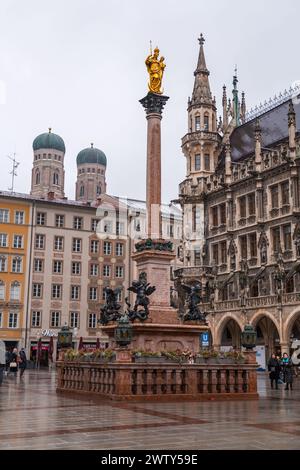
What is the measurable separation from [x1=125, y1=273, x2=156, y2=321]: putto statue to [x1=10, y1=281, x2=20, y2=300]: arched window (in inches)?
1521

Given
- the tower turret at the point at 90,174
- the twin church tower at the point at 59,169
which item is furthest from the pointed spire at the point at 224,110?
the tower turret at the point at 90,174

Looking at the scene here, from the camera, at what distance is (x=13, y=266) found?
59688mm

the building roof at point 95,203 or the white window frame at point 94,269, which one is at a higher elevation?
the building roof at point 95,203

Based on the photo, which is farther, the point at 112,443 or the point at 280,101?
the point at 280,101

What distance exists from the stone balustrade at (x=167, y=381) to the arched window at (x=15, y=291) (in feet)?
127

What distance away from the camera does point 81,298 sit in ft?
204

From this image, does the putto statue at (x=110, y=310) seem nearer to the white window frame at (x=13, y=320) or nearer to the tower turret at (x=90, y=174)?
the white window frame at (x=13, y=320)

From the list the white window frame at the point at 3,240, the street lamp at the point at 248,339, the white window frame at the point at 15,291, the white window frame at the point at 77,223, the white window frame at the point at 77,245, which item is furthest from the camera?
the white window frame at the point at 77,223

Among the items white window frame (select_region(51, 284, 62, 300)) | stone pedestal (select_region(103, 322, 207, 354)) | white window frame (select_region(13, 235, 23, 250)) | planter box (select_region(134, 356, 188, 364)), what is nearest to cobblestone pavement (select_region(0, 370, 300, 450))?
planter box (select_region(134, 356, 188, 364))

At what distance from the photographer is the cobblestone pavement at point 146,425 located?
973 centimetres

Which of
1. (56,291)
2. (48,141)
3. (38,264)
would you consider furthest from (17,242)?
(48,141)

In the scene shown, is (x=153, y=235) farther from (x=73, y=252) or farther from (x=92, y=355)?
(x=73, y=252)
